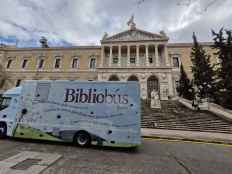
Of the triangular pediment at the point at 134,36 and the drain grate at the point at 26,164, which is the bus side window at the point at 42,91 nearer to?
the drain grate at the point at 26,164

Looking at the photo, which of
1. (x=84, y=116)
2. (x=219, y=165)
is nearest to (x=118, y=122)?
(x=84, y=116)

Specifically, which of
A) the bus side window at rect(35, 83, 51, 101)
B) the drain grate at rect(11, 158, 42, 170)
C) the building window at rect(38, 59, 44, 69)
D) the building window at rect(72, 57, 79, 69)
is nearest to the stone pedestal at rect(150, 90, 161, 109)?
the bus side window at rect(35, 83, 51, 101)

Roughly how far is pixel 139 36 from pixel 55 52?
61.0 ft

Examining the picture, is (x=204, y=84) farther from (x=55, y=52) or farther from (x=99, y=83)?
(x=55, y=52)

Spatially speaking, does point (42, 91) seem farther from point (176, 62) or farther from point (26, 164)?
point (176, 62)

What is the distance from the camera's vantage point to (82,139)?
647cm

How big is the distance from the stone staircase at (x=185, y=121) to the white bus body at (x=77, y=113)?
7077 mm

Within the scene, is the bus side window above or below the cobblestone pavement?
above

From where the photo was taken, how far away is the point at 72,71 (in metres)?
29.7

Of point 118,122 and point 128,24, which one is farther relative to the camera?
point 128,24

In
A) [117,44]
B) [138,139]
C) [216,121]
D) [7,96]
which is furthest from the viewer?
[117,44]

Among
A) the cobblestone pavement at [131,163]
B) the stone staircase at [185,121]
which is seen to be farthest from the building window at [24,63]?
the cobblestone pavement at [131,163]

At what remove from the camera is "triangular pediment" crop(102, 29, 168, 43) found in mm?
28100

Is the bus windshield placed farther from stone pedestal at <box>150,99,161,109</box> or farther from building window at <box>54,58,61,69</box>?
building window at <box>54,58,61,69</box>
